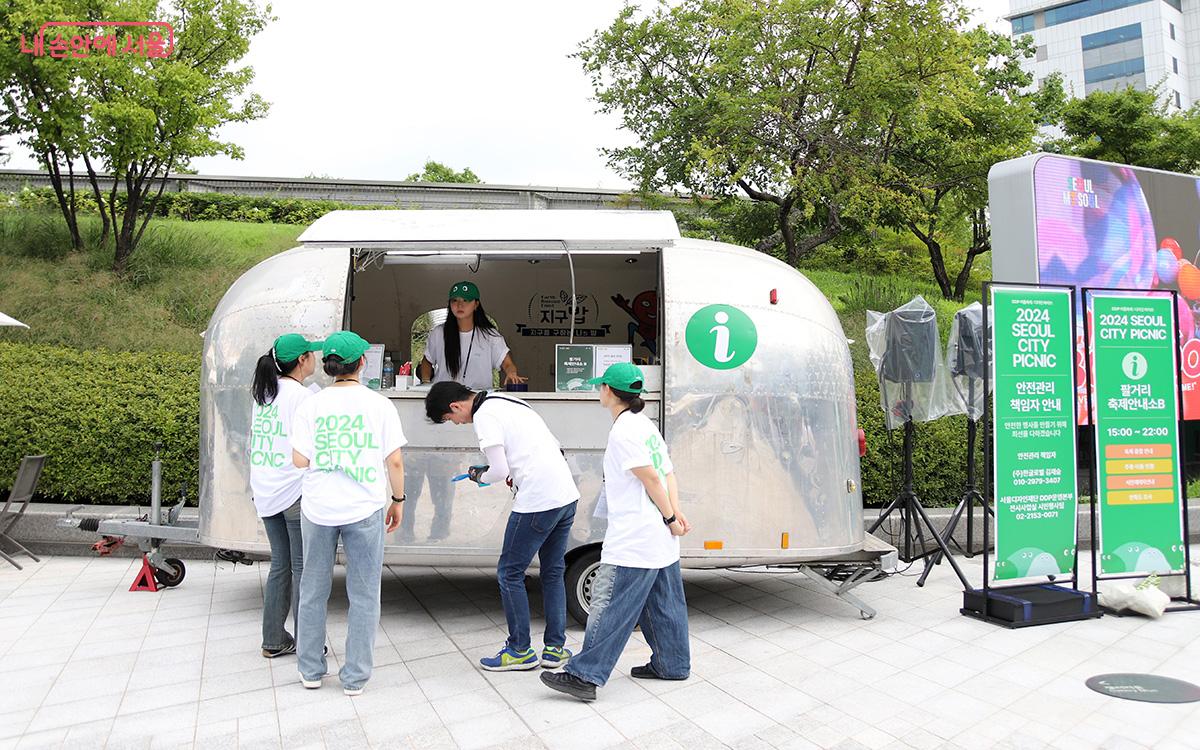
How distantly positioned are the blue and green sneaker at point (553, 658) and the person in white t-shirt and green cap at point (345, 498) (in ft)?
3.35

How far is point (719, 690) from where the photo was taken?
16.1 ft

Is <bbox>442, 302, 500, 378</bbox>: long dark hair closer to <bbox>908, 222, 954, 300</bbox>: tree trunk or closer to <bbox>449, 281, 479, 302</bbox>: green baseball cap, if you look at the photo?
<bbox>449, 281, 479, 302</bbox>: green baseball cap

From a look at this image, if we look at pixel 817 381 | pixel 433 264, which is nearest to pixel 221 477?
pixel 433 264

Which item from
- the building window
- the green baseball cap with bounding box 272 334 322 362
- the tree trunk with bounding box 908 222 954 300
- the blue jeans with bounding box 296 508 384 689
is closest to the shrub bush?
the green baseball cap with bounding box 272 334 322 362

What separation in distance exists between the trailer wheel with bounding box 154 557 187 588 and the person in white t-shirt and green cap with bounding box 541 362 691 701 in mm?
3919

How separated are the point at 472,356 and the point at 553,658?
8.95 ft

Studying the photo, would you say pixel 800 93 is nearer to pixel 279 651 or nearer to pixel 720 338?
pixel 720 338

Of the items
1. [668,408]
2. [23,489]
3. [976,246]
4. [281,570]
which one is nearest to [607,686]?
[668,408]

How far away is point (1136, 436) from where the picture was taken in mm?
6637

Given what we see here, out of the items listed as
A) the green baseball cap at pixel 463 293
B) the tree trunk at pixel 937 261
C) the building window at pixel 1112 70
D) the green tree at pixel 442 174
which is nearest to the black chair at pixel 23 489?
the green baseball cap at pixel 463 293

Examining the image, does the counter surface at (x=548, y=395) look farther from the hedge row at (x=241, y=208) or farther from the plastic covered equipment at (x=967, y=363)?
the hedge row at (x=241, y=208)

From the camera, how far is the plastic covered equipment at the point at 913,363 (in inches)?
290

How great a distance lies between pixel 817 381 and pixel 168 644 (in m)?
4.65

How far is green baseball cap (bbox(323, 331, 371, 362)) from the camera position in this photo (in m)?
4.76
